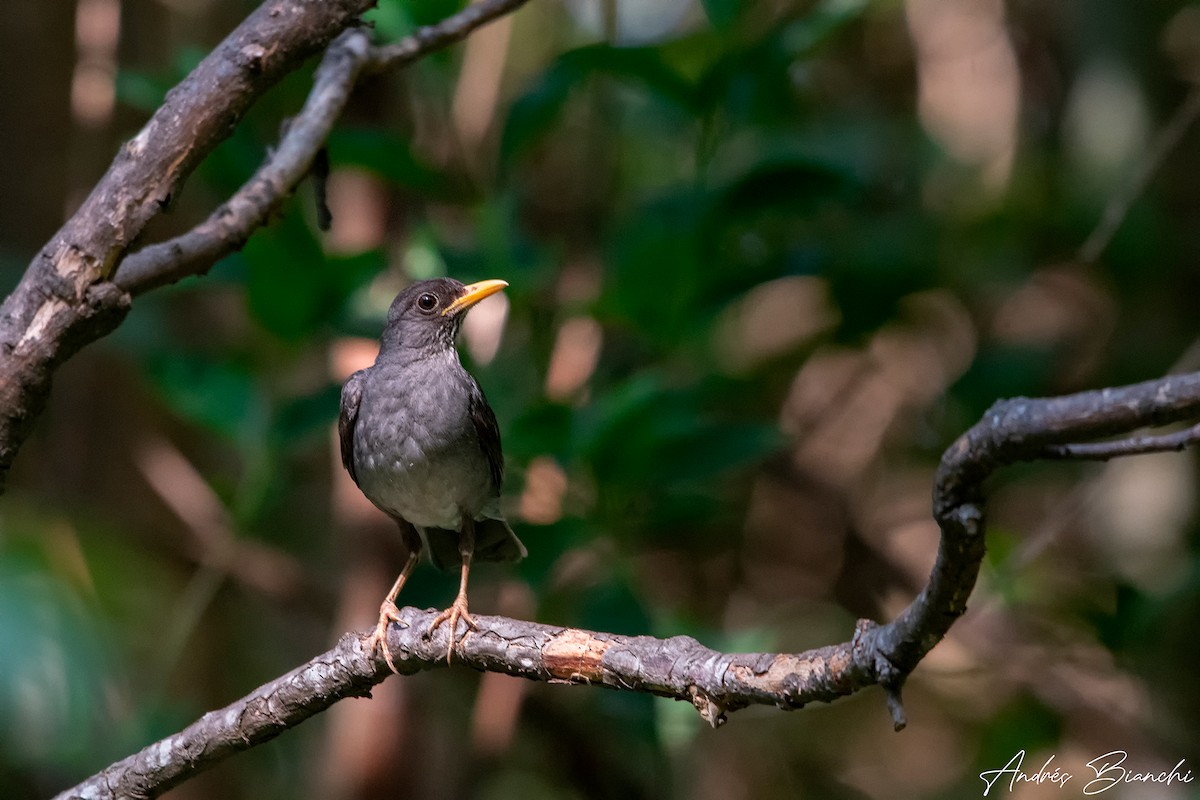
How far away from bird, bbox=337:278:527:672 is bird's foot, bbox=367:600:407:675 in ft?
0.86

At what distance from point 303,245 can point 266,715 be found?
2.56m

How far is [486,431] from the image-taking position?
4.12m

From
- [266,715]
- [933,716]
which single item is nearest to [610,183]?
[933,716]

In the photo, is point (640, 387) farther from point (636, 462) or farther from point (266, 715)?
point (266, 715)

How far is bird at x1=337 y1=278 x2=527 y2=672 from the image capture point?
395 centimetres

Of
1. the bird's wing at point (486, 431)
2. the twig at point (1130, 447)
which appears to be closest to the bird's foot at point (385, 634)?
the bird's wing at point (486, 431)

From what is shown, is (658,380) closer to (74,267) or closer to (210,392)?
(210,392)

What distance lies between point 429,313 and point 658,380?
105 centimetres

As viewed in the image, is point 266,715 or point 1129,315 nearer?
point 266,715

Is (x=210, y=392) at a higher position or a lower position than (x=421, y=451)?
higher

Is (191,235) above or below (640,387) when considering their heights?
above

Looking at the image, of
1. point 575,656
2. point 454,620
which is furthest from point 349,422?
point 575,656

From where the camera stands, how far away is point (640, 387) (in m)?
4.53

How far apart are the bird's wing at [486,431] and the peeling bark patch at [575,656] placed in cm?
154
